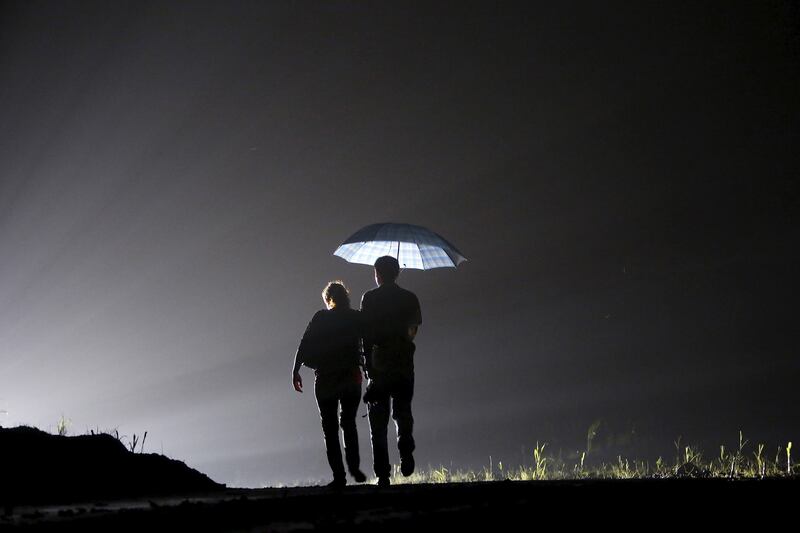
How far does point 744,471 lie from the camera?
8.41 meters

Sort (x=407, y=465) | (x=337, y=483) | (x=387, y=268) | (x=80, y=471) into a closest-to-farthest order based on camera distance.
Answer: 1. (x=337, y=483)
2. (x=80, y=471)
3. (x=407, y=465)
4. (x=387, y=268)

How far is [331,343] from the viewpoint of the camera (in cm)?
701

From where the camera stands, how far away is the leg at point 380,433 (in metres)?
6.79

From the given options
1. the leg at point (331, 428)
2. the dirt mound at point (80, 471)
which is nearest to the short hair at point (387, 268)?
the leg at point (331, 428)

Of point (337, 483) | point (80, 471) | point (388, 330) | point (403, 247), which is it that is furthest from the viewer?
point (403, 247)

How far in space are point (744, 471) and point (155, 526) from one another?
7963 millimetres

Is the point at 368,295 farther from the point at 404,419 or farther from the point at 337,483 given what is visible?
the point at 337,483

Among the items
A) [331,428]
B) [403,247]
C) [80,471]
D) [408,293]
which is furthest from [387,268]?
[80,471]

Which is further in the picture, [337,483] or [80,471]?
[80,471]

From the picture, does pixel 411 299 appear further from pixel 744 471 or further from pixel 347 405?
pixel 744 471

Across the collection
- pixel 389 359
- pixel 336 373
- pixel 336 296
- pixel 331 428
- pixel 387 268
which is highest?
pixel 387 268

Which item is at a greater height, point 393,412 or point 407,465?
point 393,412

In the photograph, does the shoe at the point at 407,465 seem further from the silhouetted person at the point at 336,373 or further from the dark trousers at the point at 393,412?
the silhouetted person at the point at 336,373

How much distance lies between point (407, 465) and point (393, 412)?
23.4 inches
